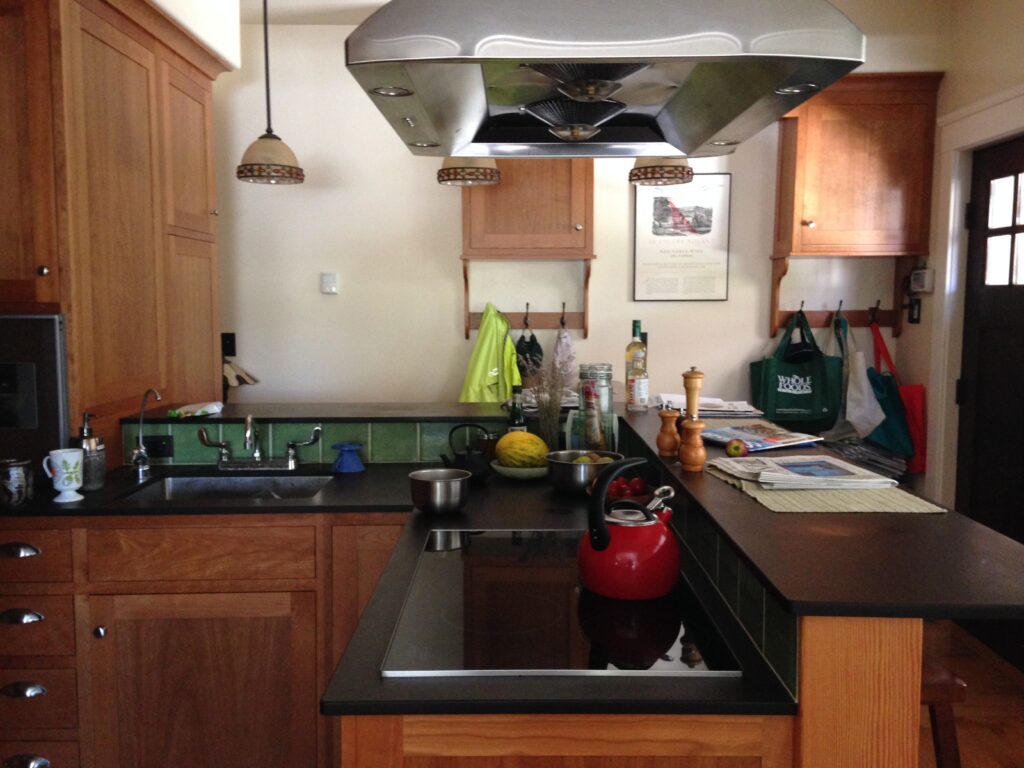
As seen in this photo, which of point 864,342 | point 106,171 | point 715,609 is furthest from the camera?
point 864,342

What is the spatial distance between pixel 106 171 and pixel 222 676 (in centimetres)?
150

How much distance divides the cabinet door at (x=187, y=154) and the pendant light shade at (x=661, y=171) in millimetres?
1639

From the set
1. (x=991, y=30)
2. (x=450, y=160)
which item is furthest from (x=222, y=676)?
(x=991, y=30)

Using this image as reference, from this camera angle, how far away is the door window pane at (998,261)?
3148 mm

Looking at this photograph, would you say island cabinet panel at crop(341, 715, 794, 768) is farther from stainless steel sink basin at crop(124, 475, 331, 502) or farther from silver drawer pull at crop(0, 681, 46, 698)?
stainless steel sink basin at crop(124, 475, 331, 502)

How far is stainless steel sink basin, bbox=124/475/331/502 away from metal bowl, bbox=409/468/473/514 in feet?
2.16

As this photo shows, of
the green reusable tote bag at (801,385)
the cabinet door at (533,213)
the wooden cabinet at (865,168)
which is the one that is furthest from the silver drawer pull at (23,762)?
the wooden cabinet at (865,168)

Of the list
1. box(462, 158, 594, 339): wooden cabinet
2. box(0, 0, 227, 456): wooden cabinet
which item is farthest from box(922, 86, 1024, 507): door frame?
box(0, 0, 227, 456): wooden cabinet

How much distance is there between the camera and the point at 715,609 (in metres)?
1.40

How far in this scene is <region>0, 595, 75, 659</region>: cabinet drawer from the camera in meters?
2.08

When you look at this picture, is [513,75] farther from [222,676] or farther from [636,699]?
[222,676]

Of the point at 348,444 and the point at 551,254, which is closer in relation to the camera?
the point at 348,444

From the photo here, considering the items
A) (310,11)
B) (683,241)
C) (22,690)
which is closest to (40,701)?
(22,690)

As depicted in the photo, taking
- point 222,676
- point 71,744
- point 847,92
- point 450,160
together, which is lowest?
point 71,744
